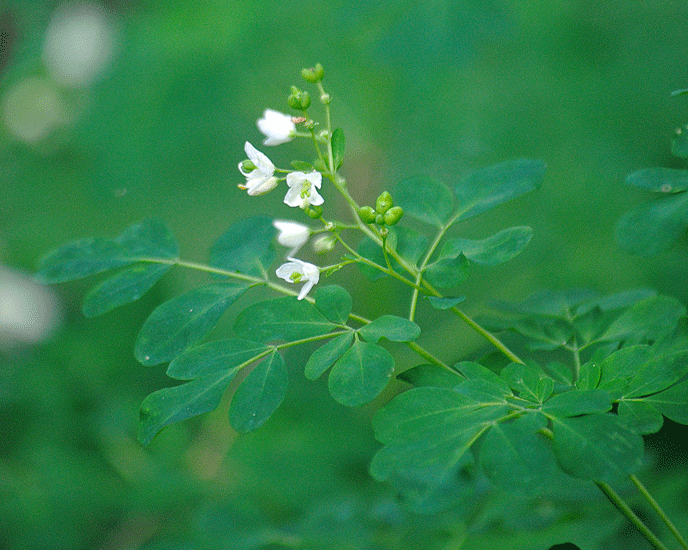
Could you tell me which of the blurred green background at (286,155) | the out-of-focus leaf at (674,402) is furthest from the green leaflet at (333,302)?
the blurred green background at (286,155)

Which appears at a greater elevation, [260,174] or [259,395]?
[260,174]

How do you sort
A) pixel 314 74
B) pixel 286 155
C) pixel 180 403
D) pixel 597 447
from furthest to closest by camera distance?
pixel 286 155 < pixel 314 74 < pixel 180 403 < pixel 597 447

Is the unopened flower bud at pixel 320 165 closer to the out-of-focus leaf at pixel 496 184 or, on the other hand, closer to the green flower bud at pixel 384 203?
the green flower bud at pixel 384 203

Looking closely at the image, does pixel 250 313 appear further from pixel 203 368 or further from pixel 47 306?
pixel 47 306

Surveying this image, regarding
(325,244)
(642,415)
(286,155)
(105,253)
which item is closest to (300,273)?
(325,244)

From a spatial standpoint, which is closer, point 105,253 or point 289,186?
point 289,186

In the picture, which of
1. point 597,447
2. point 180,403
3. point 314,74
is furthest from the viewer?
point 314,74

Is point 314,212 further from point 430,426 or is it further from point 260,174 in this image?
point 430,426

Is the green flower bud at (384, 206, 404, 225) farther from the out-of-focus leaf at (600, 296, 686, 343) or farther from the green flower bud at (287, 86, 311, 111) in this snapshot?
the out-of-focus leaf at (600, 296, 686, 343)

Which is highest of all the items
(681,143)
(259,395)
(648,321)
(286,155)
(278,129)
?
(278,129)
